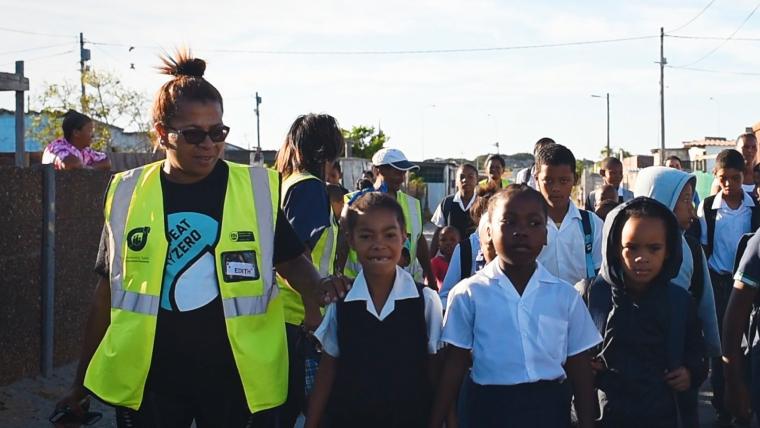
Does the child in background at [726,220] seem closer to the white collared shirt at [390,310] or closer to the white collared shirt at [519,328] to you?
the white collared shirt at [519,328]

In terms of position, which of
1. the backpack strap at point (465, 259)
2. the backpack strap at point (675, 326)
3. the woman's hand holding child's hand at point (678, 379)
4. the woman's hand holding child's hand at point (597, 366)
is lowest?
the woman's hand holding child's hand at point (678, 379)

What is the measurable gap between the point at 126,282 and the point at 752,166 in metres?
9.21

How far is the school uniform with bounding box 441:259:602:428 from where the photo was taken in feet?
13.0

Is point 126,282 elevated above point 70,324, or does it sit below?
above

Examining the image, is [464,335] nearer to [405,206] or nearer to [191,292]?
[191,292]

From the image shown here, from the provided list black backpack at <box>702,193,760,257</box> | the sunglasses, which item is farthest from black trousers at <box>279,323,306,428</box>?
black backpack at <box>702,193,760,257</box>

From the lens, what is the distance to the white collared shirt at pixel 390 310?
3.99 metres

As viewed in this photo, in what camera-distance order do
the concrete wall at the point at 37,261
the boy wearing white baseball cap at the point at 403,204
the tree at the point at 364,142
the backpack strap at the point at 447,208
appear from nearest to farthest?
the concrete wall at the point at 37,261, the boy wearing white baseball cap at the point at 403,204, the backpack strap at the point at 447,208, the tree at the point at 364,142

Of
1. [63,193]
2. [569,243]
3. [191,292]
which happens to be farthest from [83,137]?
[191,292]

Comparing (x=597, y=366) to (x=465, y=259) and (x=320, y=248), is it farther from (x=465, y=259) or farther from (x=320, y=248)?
(x=320, y=248)

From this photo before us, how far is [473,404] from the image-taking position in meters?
4.11

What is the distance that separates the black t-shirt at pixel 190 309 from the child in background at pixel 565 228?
2178 millimetres

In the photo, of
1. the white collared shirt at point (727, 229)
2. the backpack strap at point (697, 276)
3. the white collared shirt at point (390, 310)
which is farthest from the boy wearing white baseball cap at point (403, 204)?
the white collared shirt at point (727, 229)

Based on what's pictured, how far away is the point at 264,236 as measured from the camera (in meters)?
3.76
